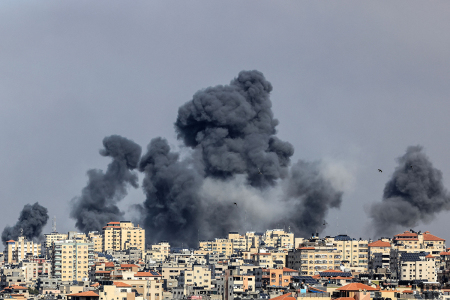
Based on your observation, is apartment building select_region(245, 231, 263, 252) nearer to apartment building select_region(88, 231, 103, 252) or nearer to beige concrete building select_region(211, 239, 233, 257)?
beige concrete building select_region(211, 239, 233, 257)

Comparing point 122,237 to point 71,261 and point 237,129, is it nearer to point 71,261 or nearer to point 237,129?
point 237,129

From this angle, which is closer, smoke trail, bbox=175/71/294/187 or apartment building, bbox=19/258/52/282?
apartment building, bbox=19/258/52/282

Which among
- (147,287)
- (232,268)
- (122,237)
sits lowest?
(147,287)

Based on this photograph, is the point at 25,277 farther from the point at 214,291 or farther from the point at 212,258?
the point at 214,291

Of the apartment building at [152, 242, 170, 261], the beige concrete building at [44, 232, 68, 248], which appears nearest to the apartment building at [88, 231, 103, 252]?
the beige concrete building at [44, 232, 68, 248]

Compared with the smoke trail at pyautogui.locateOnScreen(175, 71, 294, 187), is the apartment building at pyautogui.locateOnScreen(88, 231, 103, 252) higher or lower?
lower

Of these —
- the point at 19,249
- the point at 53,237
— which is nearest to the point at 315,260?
the point at 19,249
